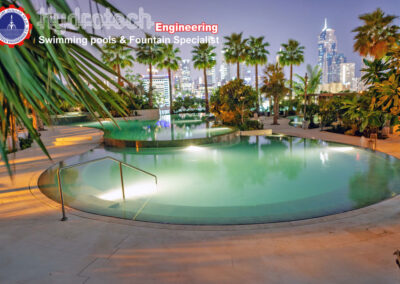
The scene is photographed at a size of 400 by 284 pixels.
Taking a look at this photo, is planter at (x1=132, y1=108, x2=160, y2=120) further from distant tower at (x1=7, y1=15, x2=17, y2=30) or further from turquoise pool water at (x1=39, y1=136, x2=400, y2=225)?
distant tower at (x1=7, y1=15, x2=17, y2=30)

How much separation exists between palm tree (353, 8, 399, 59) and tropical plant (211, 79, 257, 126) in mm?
10269

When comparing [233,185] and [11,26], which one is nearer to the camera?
[11,26]

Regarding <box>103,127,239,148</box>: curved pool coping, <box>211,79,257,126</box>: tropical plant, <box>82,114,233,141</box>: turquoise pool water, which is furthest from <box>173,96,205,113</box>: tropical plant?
<box>103,127,239,148</box>: curved pool coping

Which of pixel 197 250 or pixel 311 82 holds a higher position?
pixel 311 82

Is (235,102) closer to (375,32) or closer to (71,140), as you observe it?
(71,140)

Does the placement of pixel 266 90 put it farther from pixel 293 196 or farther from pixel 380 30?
pixel 293 196

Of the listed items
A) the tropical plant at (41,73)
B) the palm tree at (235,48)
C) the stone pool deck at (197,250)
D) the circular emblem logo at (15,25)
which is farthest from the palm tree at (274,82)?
the circular emblem logo at (15,25)

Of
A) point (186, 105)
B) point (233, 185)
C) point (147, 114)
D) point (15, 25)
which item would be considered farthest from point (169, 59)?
point (15, 25)

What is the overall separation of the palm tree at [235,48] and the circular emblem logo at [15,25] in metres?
33.7

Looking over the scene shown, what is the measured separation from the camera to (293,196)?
8.17 metres

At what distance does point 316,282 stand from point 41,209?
5.91 m

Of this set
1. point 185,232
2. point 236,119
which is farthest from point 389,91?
point 236,119

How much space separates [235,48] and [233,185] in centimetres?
2847

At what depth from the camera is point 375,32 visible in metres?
22.2
